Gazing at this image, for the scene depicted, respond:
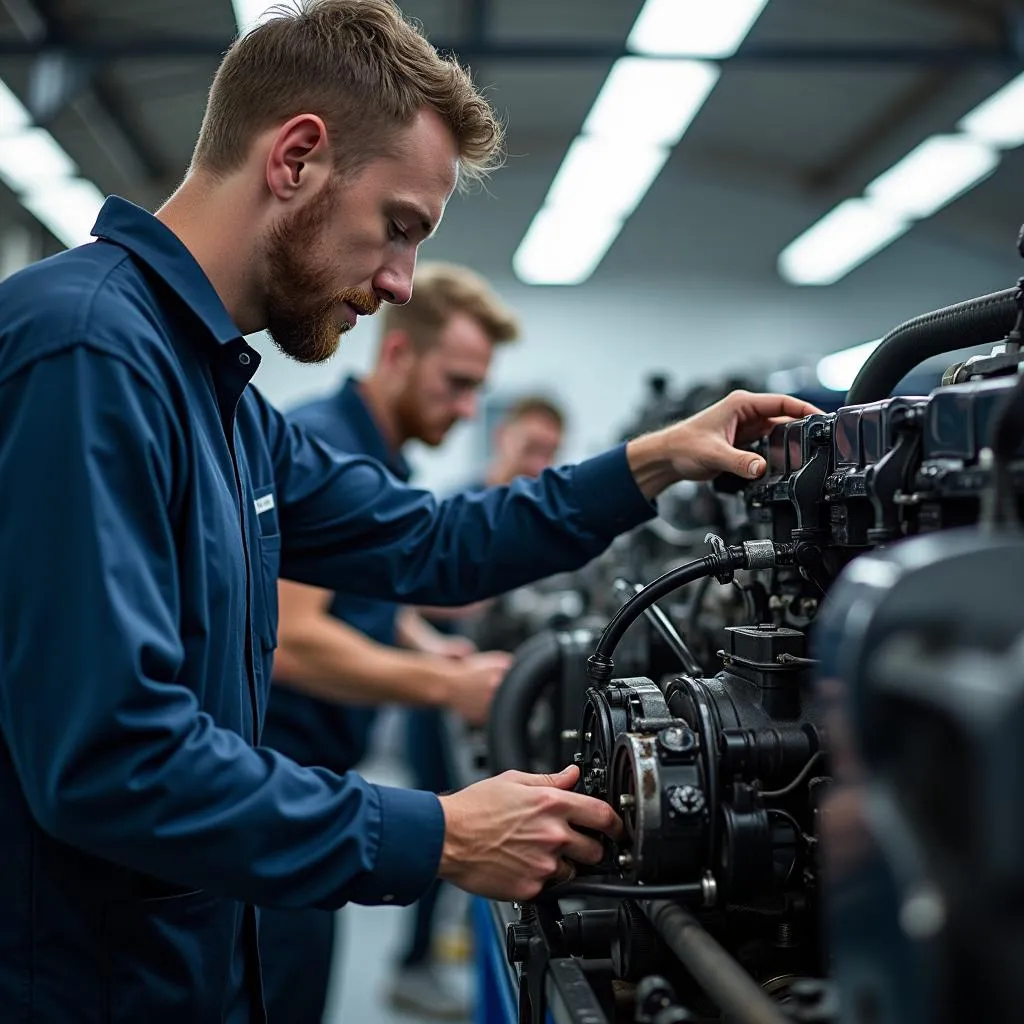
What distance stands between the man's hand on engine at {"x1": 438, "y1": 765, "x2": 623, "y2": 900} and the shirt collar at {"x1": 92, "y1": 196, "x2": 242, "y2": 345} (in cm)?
50

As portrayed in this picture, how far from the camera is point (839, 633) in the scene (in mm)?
538

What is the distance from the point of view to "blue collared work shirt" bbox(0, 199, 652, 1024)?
0.78 meters

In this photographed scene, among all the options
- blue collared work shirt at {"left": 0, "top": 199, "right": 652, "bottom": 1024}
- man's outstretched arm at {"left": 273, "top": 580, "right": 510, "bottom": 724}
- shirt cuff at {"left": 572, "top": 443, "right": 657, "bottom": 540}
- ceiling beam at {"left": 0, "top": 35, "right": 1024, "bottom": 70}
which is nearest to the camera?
blue collared work shirt at {"left": 0, "top": 199, "right": 652, "bottom": 1024}

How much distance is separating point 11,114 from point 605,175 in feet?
9.27

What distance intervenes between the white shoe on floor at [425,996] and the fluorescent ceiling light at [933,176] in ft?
14.2

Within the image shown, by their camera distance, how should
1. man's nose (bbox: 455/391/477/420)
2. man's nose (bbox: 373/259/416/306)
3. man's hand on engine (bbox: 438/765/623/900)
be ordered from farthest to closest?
man's nose (bbox: 455/391/477/420), man's nose (bbox: 373/259/416/306), man's hand on engine (bbox: 438/765/623/900)

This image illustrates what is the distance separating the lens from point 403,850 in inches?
33.5

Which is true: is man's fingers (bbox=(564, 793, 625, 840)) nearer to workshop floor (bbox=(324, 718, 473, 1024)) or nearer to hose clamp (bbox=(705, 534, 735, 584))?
hose clamp (bbox=(705, 534, 735, 584))

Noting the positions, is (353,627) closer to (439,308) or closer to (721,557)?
(439,308)

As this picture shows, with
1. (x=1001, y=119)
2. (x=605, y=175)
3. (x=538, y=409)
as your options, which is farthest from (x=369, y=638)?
(x=1001, y=119)

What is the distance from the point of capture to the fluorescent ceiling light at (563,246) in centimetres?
616

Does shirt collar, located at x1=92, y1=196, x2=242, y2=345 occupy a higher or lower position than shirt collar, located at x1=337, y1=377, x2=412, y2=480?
lower

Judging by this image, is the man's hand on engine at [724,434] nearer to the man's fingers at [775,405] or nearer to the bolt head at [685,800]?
the man's fingers at [775,405]

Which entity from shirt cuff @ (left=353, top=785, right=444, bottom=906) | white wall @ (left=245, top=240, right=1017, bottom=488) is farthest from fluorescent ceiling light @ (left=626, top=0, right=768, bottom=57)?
shirt cuff @ (left=353, top=785, right=444, bottom=906)
